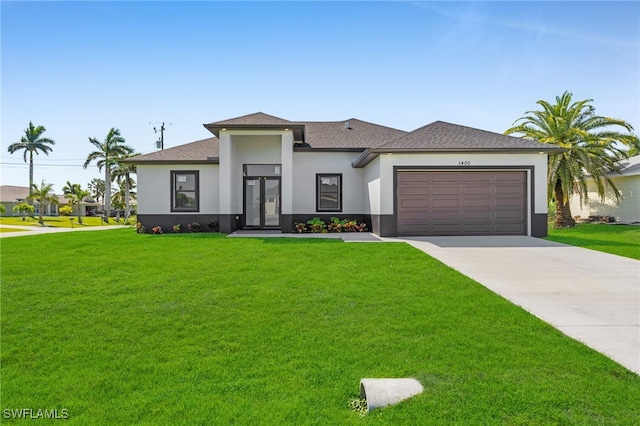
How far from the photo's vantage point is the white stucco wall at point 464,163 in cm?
1380

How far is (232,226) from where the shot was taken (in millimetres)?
16125

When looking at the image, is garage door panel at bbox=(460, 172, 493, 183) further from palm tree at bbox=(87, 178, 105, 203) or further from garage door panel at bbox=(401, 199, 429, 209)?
palm tree at bbox=(87, 178, 105, 203)

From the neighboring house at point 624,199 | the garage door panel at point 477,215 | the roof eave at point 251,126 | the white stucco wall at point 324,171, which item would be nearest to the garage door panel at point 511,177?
the garage door panel at point 477,215

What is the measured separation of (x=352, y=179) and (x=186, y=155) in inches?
308

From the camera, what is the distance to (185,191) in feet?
56.2

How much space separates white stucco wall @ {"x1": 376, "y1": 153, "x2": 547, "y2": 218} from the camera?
13.8 m

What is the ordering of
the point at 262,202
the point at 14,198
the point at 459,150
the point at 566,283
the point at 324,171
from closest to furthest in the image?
the point at 566,283 → the point at 459,150 → the point at 324,171 → the point at 262,202 → the point at 14,198

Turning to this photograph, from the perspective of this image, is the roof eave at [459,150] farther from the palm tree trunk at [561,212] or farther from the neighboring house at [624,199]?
the neighboring house at [624,199]

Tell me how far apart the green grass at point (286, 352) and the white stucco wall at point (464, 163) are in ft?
21.4

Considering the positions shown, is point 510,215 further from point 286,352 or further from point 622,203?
point 622,203

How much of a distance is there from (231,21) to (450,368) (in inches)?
500

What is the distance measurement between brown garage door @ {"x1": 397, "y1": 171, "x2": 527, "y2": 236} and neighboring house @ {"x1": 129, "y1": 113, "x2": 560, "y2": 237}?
4 centimetres

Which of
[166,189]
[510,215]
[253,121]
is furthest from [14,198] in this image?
[510,215]

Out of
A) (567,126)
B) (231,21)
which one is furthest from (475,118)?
(231,21)
